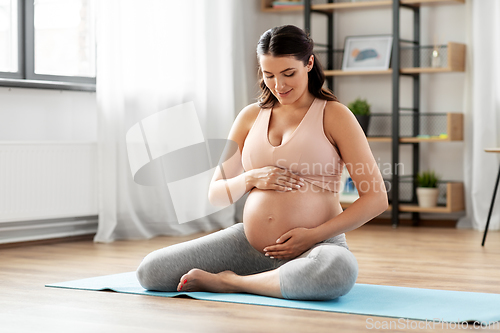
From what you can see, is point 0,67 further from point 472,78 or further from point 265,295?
point 472,78

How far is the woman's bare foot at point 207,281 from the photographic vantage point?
2.05 m

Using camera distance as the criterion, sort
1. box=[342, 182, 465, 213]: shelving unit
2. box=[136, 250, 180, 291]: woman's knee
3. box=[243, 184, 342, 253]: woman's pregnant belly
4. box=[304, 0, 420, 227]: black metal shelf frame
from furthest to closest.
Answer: box=[304, 0, 420, 227]: black metal shelf frame → box=[342, 182, 465, 213]: shelving unit → box=[136, 250, 180, 291]: woman's knee → box=[243, 184, 342, 253]: woman's pregnant belly

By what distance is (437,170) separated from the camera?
459 centimetres

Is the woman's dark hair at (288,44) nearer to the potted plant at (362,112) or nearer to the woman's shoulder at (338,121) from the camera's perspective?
the woman's shoulder at (338,121)

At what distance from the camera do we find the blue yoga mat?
1795mm

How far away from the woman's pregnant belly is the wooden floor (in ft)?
0.76

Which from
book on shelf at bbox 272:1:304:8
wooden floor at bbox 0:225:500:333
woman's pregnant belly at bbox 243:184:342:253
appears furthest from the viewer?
book on shelf at bbox 272:1:304:8

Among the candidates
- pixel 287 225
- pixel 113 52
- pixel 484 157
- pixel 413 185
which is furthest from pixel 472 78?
pixel 287 225

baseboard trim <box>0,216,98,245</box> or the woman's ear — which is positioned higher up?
the woman's ear

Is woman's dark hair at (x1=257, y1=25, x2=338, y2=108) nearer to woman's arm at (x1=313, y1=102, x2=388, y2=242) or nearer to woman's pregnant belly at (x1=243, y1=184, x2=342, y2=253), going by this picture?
woman's arm at (x1=313, y1=102, x2=388, y2=242)

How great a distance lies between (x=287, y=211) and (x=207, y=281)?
322 mm

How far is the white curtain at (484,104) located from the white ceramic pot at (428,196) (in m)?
0.23

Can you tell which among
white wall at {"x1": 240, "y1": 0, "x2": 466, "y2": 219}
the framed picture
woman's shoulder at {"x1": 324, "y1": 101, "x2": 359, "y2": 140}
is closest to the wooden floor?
woman's shoulder at {"x1": 324, "y1": 101, "x2": 359, "y2": 140}

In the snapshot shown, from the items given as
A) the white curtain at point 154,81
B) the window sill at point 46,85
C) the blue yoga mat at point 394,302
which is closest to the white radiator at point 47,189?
the white curtain at point 154,81
